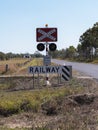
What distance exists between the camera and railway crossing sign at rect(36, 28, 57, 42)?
743 inches

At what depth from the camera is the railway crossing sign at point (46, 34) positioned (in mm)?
18875

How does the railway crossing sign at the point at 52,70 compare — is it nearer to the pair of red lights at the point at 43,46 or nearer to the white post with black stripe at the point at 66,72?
the white post with black stripe at the point at 66,72

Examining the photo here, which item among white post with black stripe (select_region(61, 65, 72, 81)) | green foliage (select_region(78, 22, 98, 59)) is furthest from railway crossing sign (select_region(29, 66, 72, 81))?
green foliage (select_region(78, 22, 98, 59))

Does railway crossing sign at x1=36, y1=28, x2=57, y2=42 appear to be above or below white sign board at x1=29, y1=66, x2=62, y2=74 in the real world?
above

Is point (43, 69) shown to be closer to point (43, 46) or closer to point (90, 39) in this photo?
point (43, 46)

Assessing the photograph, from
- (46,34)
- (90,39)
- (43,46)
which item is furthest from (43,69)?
(90,39)

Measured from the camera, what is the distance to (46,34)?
18938mm

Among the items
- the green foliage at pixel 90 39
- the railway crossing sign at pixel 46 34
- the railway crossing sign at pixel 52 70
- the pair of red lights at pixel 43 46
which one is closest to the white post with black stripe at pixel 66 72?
the railway crossing sign at pixel 52 70

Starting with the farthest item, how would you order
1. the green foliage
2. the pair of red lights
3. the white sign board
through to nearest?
the green foliage < the pair of red lights < the white sign board

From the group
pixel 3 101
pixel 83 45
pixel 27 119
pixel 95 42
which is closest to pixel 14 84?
pixel 3 101

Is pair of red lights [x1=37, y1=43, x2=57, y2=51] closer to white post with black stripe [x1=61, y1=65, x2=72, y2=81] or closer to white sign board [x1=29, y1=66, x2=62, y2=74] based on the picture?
white post with black stripe [x1=61, y1=65, x2=72, y2=81]

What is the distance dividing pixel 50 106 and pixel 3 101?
5.80ft

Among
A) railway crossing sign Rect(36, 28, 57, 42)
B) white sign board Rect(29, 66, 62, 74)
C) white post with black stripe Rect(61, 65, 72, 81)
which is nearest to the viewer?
→ white sign board Rect(29, 66, 62, 74)

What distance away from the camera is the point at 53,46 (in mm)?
19422
